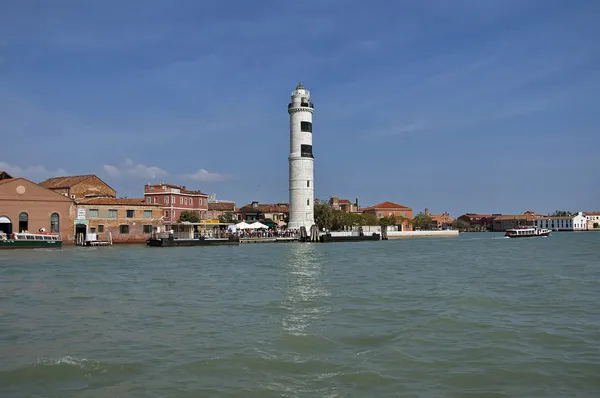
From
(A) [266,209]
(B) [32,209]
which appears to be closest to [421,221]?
(A) [266,209]

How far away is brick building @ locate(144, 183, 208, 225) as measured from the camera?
53.1 metres

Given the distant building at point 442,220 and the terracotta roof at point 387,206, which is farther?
the distant building at point 442,220

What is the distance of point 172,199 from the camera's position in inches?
2094

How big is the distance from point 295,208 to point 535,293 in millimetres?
40746

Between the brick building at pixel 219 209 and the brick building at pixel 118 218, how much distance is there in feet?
60.5

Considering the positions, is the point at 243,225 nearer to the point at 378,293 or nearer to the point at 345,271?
the point at 345,271

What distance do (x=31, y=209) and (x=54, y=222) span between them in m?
1.93

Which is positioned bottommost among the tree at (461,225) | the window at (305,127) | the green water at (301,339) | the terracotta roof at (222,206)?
the green water at (301,339)

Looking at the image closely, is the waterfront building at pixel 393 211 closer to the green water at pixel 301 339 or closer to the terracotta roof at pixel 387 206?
the terracotta roof at pixel 387 206

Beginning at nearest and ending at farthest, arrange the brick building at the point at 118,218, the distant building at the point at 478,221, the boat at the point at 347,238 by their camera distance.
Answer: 1. the brick building at the point at 118,218
2. the boat at the point at 347,238
3. the distant building at the point at 478,221

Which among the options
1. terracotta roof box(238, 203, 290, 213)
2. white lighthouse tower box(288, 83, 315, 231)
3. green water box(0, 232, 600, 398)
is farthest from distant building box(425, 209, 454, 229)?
green water box(0, 232, 600, 398)

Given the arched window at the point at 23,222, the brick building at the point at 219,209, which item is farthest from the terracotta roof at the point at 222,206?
the arched window at the point at 23,222

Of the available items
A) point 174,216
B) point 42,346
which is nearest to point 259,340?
point 42,346

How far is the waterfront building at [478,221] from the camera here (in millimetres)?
134625
